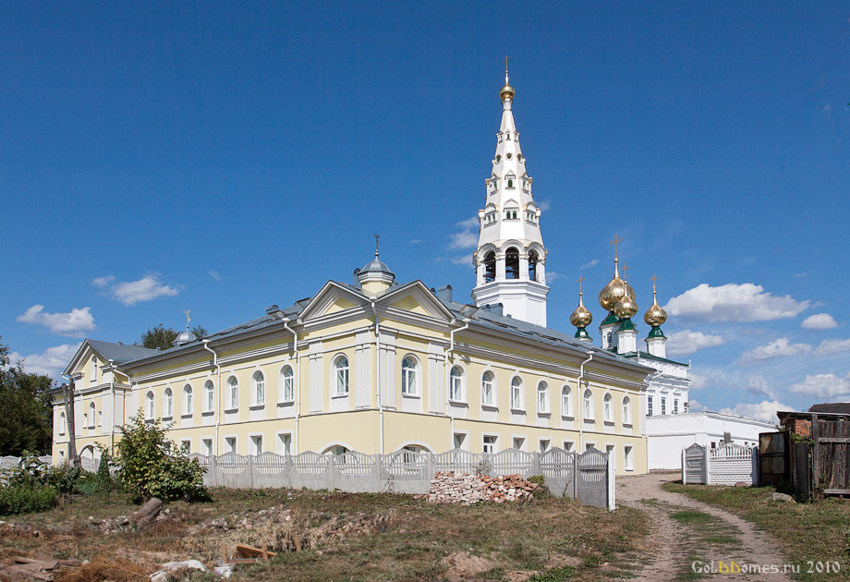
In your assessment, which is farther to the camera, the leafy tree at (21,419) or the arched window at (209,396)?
the leafy tree at (21,419)

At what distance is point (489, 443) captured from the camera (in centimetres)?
3019

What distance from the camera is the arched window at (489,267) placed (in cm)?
4591

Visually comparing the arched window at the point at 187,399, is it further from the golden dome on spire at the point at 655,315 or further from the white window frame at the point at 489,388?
the golden dome on spire at the point at 655,315

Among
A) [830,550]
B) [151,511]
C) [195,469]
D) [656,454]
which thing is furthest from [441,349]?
[656,454]

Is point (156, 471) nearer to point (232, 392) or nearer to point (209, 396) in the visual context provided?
point (232, 392)

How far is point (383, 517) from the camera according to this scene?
52.8 ft

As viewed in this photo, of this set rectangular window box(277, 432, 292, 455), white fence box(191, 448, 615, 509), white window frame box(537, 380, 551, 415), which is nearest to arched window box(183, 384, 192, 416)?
rectangular window box(277, 432, 292, 455)

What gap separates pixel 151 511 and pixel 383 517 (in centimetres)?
598

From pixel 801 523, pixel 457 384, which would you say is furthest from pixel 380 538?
pixel 457 384

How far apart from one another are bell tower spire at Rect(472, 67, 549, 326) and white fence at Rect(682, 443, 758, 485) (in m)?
16.4

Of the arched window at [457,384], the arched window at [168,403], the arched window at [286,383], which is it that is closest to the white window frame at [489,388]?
the arched window at [457,384]

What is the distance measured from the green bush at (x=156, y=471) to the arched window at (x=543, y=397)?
50.1 feet

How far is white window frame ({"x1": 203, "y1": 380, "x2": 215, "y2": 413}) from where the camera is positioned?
32.8 meters

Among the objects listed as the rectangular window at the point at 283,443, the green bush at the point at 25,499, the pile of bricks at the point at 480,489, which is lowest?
the green bush at the point at 25,499
